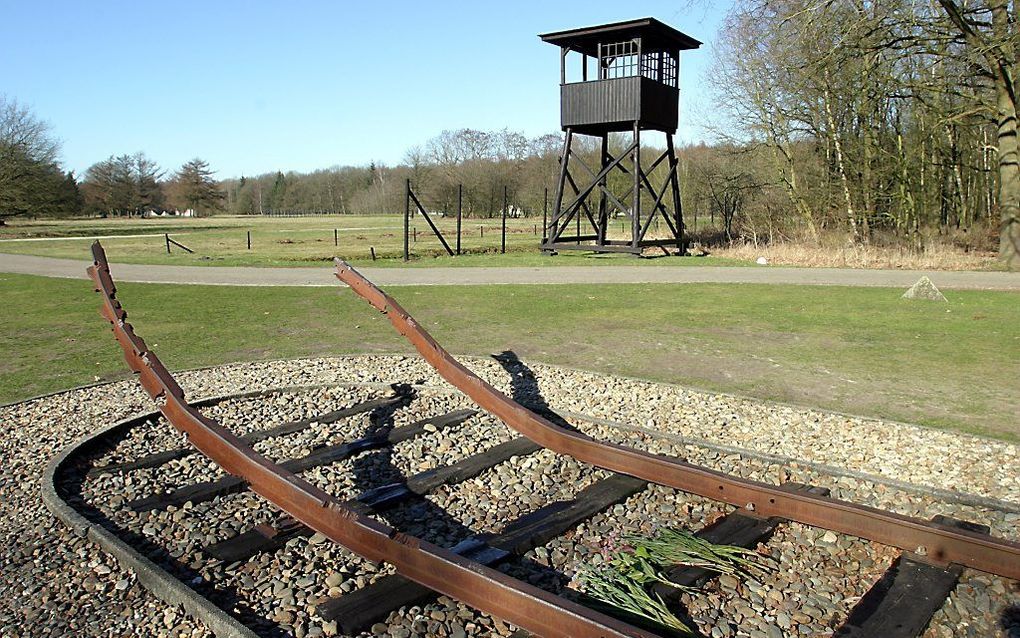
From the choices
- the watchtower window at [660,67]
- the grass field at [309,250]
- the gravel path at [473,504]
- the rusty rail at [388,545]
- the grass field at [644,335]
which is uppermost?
the watchtower window at [660,67]

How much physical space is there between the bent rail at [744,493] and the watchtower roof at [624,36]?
1900 cm

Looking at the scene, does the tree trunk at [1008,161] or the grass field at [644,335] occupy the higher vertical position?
the tree trunk at [1008,161]

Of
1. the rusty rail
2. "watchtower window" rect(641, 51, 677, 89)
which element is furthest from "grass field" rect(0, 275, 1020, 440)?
"watchtower window" rect(641, 51, 677, 89)

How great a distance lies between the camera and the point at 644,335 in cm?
1041

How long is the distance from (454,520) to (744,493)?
153cm

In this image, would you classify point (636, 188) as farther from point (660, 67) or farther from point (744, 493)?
point (744, 493)

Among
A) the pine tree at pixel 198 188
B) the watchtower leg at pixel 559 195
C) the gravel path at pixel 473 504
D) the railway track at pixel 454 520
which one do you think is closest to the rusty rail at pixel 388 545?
the railway track at pixel 454 520

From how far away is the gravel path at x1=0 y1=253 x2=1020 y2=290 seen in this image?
17375mm

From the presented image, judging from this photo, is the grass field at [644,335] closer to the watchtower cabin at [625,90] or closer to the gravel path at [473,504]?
the gravel path at [473,504]

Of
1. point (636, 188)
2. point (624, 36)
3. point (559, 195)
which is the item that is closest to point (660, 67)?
point (624, 36)

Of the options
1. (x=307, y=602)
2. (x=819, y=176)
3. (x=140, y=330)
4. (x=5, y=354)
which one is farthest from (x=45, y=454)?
(x=819, y=176)

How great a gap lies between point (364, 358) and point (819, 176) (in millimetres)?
23115

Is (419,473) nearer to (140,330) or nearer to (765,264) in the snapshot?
(140,330)

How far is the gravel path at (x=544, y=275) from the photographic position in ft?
57.0
